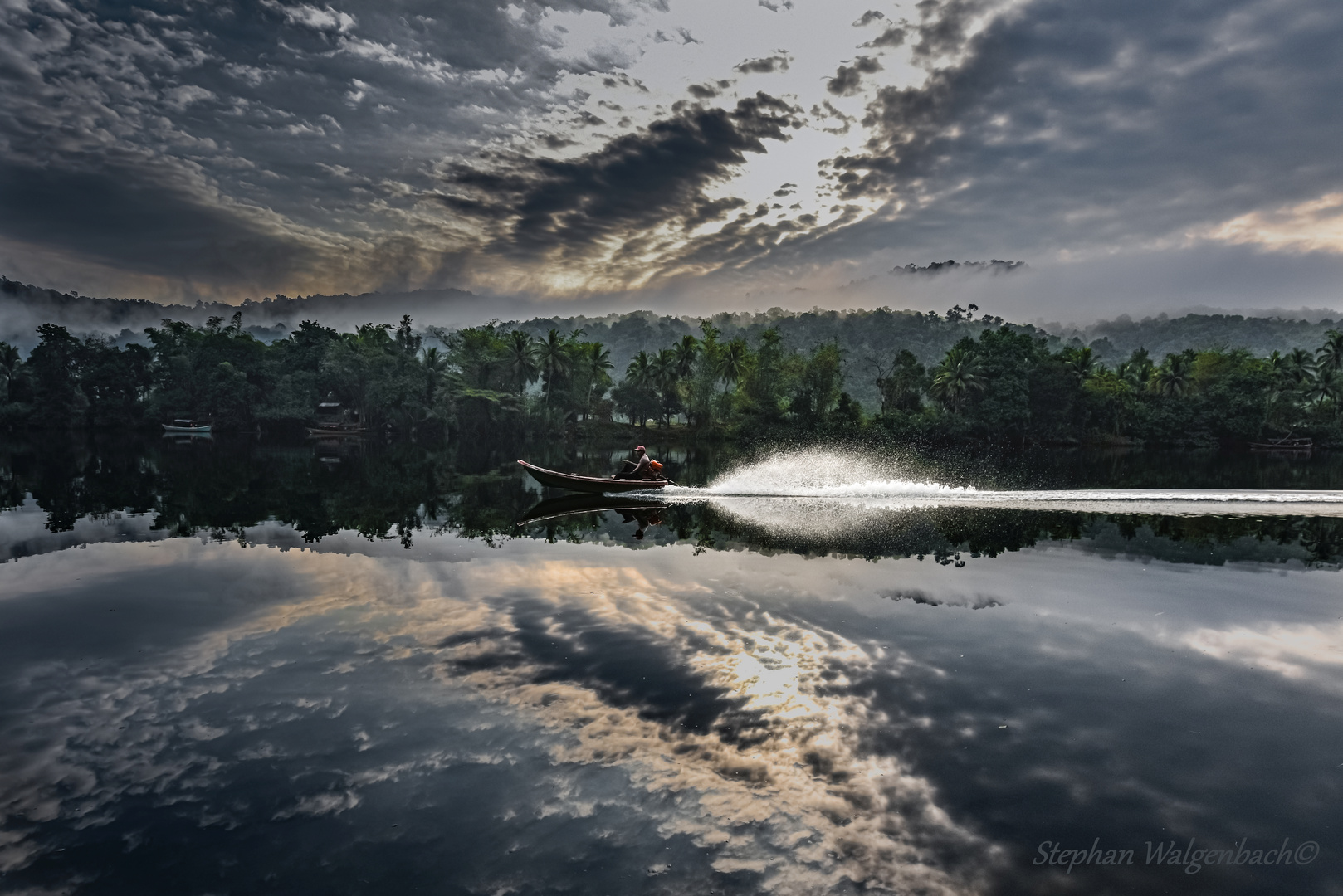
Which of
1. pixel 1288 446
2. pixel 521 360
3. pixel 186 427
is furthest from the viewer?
pixel 521 360

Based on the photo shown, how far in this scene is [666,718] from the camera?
843 cm

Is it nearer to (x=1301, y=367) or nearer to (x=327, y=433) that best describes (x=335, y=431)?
(x=327, y=433)

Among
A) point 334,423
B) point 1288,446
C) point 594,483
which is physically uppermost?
point 334,423

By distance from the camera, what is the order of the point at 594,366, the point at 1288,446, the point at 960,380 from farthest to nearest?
the point at 594,366
the point at 960,380
the point at 1288,446

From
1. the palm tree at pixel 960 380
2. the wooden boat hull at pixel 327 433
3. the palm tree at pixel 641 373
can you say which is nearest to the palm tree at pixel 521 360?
the palm tree at pixel 641 373

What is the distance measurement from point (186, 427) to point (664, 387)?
71.3 meters

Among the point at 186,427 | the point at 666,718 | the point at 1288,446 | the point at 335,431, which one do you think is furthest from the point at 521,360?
the point at 1288,446

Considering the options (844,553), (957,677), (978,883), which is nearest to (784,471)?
(844,553)

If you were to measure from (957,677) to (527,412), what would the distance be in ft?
300

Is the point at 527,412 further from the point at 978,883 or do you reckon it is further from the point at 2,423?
the point at 978,883

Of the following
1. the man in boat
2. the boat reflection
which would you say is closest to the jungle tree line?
the man in boat

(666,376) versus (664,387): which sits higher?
(666,376)

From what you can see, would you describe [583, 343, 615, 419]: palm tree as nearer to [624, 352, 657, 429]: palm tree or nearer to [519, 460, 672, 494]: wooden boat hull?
[624, 352, 657, 429]: palm tree

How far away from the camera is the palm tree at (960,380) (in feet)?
285
